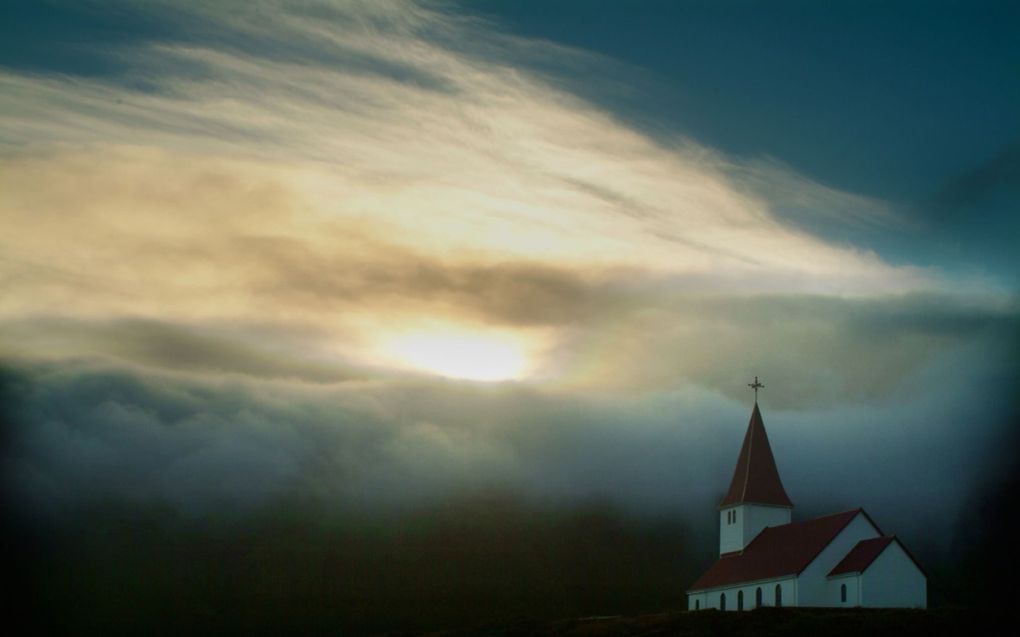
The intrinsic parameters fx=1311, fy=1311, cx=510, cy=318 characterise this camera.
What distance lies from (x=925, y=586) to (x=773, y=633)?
1870 cm

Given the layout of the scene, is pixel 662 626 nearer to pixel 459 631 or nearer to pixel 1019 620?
pixel 459 631

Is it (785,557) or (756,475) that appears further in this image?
(756,475)

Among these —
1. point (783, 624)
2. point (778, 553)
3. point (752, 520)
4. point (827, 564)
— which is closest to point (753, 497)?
point (752, 520)

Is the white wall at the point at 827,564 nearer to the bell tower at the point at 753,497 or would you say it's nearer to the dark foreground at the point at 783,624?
the dark foreground at the point at 783,624

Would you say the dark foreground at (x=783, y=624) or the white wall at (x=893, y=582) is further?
the white wall at (x=893, y=582)

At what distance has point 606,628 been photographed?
67.7m

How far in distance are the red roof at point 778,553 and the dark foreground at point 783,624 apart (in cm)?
740

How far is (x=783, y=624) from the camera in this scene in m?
61.9

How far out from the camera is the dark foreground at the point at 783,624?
58.0 metres

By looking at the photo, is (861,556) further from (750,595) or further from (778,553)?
(750,595)

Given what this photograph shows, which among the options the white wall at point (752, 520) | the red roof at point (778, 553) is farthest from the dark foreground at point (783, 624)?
the white wall at point (752, 520)

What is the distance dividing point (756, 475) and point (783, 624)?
29578 millimetres

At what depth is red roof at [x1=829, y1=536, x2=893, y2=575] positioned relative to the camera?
73250 mm

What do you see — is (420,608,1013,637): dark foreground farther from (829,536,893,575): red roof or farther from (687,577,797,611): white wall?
(687,577,797,611): white wall
